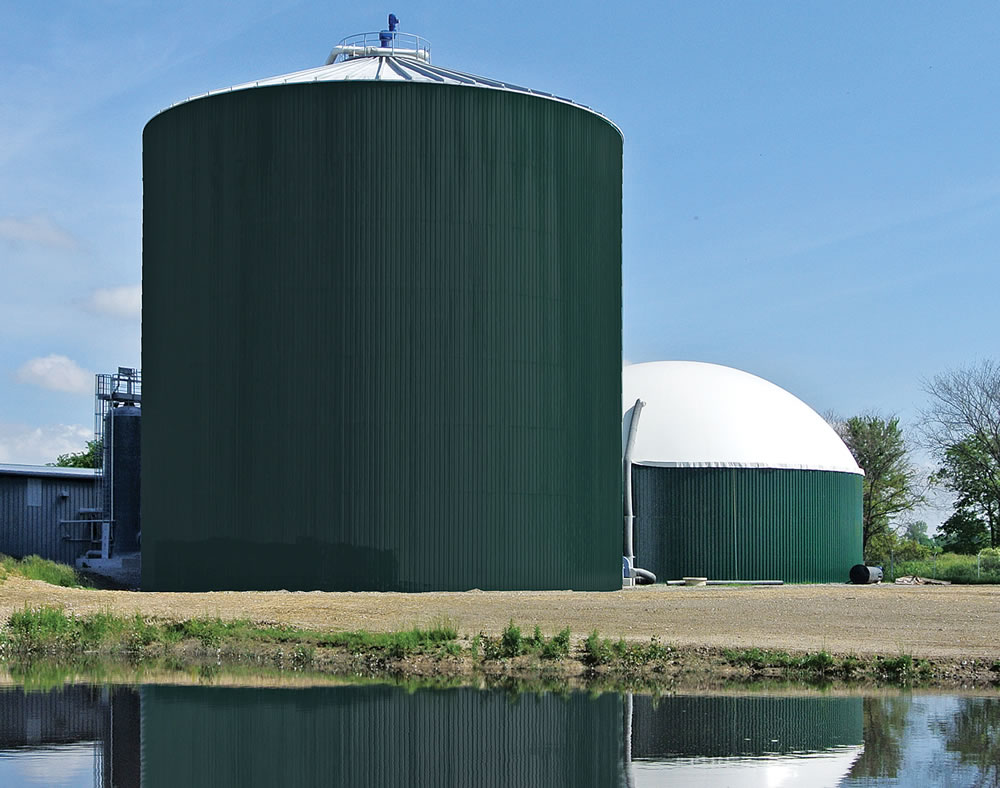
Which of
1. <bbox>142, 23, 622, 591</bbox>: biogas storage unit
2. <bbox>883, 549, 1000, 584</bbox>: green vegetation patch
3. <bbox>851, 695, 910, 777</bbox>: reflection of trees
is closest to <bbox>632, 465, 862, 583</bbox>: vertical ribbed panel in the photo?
<bbox>883, 549, 1000, 584</bbox>: green vegetation patch

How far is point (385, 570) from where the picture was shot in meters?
35.2

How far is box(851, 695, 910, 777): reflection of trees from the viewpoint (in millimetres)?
12984

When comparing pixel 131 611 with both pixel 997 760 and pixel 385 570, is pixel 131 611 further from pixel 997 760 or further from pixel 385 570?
pixel 997 760

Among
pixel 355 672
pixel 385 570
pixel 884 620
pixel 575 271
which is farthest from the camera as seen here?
pixel 575 271

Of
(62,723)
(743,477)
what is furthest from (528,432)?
(62,723)

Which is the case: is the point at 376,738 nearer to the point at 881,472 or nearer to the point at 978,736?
the point at 978,736

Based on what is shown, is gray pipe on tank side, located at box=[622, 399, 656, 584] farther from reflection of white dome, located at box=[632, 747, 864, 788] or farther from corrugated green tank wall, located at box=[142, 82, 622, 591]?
reflection of white dome, located at box=[632, 747, 864, 788]

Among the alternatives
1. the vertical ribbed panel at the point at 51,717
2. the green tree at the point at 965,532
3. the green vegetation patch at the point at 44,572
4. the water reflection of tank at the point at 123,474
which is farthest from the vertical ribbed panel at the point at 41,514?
the green tree at the point at 965,532

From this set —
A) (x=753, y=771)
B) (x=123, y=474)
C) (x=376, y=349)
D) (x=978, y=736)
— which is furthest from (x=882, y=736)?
(x=123, y=474)

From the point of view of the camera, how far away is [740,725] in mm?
15672

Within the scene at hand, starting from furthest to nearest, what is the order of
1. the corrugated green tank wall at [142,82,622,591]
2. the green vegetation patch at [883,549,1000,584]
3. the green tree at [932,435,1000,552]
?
1. the green tree at [932,435,1000,552]
2. the green vegetation patch at [883,549,1000,584]
3. the corrugated green tank wall at [142,82,622,591]

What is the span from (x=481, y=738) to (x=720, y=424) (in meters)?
38.4

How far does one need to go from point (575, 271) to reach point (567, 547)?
7450 millimetres

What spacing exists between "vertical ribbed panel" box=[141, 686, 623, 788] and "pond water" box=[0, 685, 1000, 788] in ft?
0.08
